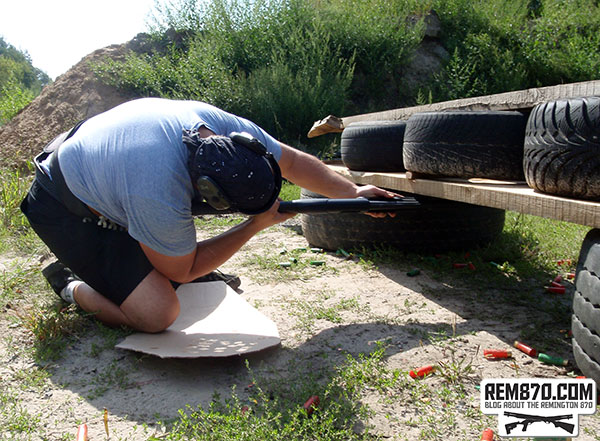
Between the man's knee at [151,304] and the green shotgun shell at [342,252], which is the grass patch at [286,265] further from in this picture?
the man's knee at [151,304]

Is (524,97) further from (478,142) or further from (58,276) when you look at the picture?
(58,276)

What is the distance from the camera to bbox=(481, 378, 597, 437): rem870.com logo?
190 cm

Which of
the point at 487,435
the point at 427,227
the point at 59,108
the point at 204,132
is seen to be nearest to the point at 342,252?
the point at 427,227

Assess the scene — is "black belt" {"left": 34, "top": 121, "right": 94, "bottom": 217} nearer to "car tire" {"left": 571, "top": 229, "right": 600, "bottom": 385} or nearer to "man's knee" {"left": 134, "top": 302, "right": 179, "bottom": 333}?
"man's knee" {"left": 134, "top": 302, "right": 179, "bottom": 333}

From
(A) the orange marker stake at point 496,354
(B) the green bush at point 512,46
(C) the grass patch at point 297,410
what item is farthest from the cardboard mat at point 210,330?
(B) the green bush at point 512,46

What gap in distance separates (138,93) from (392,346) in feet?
37.4

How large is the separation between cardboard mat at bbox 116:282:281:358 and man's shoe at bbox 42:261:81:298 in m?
0.75

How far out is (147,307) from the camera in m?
2.91

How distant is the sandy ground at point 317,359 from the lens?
7.08ft

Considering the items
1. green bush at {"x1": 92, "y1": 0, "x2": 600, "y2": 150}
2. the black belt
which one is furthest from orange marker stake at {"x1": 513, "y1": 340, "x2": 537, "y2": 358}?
green bush at {"x1": 92, "y1": 0, "x2": 600, "y2": 150}

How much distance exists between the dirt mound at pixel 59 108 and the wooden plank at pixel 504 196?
10421 millimetres

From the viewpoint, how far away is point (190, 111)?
8.93ft

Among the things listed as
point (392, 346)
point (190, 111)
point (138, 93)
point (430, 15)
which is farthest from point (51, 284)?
point (430, 15)

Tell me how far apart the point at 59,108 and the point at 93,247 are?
1118 cm
